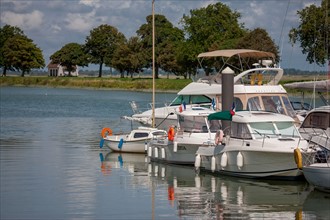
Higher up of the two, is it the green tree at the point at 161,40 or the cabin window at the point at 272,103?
the green tree at the point at 161,40

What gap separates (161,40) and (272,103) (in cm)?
12722

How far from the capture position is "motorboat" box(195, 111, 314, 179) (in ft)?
104

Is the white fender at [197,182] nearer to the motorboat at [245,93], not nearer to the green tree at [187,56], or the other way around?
the motorboat at [245,93]

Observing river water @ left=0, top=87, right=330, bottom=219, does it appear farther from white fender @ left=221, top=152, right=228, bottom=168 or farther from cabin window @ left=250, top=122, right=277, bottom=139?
cabin window @ left=250, top=122, right=277, bottom=139

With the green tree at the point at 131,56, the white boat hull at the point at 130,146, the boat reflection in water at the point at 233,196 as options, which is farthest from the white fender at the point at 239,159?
the green tree at the point at 131,56

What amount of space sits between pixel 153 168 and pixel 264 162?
24.8 ft

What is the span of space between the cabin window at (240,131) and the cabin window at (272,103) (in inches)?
274

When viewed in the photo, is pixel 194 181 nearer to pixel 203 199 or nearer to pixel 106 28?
pixel 203 199

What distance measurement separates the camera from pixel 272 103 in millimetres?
40781

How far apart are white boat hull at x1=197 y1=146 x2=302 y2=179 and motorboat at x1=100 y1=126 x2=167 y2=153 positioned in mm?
7296

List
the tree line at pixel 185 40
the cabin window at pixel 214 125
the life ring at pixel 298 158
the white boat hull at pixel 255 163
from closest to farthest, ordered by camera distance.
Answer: the life ring at pixel 298 158 → the white boat hull at pixel 255 163 → the cabin window at pixel 214 125 → the tree line at pixel 185 40

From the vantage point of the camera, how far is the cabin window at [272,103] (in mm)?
40469

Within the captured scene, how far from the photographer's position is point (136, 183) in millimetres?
34250

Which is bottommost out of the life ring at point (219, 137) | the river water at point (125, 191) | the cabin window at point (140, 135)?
the river water at point (125, 191)
